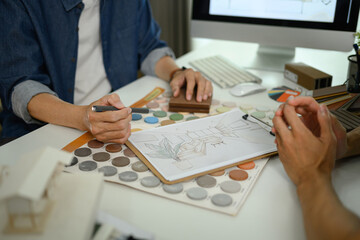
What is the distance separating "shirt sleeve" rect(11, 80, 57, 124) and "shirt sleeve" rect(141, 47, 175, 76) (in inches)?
16.0

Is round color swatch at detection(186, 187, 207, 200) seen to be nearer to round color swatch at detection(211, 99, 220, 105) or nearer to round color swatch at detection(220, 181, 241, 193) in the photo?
round color swatch at detection(220, 181, 241, 193)

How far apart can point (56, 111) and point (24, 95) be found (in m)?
0.12

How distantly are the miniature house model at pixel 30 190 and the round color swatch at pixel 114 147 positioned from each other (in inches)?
12.1

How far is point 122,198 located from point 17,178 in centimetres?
24

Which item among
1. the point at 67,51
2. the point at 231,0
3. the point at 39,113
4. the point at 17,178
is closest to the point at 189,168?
the point at 17,178

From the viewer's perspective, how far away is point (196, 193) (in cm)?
59

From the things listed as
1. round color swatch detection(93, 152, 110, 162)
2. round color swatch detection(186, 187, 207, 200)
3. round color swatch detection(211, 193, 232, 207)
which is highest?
round color swatch detection(93, 152, 110, 162)

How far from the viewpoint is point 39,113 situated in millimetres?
860

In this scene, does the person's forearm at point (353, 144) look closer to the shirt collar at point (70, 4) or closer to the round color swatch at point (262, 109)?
the round color swatch at point (262, 109)

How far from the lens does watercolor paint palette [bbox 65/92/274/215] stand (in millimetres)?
583

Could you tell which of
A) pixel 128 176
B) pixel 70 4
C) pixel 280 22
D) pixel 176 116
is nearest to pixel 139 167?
pixel 128 176

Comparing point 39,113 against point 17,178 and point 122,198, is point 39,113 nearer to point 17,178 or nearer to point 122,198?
point 122,198

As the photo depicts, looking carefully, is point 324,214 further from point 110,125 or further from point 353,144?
point 110,125

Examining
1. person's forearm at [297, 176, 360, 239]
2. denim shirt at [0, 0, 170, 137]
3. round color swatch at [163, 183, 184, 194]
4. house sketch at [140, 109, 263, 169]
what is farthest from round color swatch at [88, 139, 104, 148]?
person's forearm at [297, 176, 360, 239]
